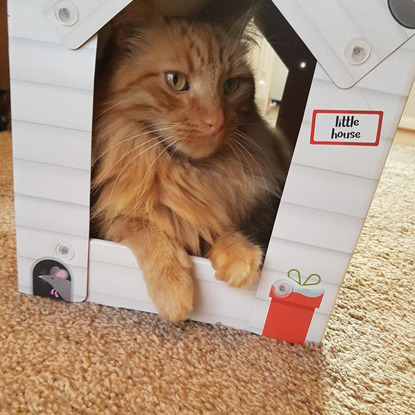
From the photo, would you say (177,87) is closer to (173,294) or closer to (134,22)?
(134,22)

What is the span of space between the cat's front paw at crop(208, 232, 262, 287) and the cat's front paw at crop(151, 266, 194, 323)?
0.28 ft

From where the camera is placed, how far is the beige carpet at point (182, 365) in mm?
820

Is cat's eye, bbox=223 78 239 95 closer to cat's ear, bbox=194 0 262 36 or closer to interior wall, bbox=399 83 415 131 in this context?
cat's ear, bbox=194 0 262 36

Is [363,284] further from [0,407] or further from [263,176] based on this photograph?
[0,407]

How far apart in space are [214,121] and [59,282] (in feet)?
1.85

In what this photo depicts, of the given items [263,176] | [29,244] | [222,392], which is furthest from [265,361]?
[29,244]

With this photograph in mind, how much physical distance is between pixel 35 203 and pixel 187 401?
57 cm

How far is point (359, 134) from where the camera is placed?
84 cm

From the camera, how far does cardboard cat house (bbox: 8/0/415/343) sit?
31.0 inches

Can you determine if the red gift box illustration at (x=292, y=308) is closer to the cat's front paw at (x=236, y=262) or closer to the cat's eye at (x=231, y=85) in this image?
the cat's front paw at (x=236, y=262)

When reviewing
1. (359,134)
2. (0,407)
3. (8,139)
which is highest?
(359,134)

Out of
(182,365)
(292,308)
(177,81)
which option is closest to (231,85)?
(177,81)

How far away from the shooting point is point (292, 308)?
3.33 ft

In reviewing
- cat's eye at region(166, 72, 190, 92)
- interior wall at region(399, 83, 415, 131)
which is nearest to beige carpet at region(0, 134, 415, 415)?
cat's eye at region(166, 72, 190, 92)
